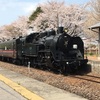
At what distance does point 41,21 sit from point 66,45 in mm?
44564

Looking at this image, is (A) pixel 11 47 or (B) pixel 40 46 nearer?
(B) pixel 40 46

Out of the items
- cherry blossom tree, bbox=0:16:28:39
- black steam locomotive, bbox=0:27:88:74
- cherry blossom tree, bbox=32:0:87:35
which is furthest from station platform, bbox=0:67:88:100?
cherry blossom tree, bbox=0:16:28:39

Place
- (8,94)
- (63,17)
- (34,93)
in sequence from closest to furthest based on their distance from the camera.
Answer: (8,94) → (34,93) → (63,17)

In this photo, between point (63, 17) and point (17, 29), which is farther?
point (17, 29)

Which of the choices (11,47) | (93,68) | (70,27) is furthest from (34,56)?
(70,27)

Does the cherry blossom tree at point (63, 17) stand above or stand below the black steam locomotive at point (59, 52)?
above

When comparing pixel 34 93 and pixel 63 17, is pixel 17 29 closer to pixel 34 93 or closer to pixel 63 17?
pixel 63 17

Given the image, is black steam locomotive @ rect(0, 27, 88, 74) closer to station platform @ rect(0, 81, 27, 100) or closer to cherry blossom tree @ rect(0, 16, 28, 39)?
station platform @ rect(0, 81, 27, 100)

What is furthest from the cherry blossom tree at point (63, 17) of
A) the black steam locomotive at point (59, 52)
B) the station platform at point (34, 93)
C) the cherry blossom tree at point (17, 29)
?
the station platform at point (34, 93)

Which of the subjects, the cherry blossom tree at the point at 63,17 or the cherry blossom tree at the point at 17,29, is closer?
the cherry blossom tree at the point at 63,17

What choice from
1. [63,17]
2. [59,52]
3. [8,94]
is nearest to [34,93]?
[8,94]

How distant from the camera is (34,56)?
77.2 feet

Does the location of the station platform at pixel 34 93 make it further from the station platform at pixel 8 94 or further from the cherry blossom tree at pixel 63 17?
the cherry blossom tree at pixel 63 17

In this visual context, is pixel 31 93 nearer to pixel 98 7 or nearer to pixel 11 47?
Result: pixel 11 47
